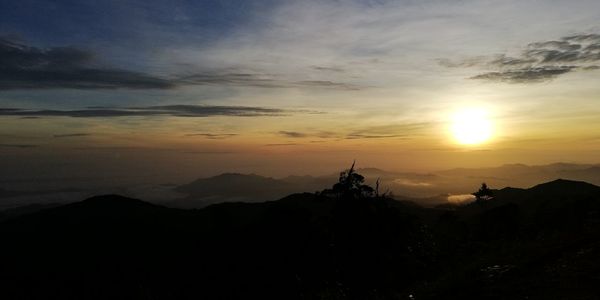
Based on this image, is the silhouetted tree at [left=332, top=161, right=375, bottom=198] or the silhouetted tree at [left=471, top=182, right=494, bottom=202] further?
the silhouetted tree at [left=471, top=182, right=494, bottom=202]

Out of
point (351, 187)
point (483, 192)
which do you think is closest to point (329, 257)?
point (351, 187)

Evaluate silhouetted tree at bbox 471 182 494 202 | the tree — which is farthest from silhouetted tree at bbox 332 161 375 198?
silhouetted tree at bbox 471 182 494 202

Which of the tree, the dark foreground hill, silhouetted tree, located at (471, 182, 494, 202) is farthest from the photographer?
silhouetted tree, located at (471, 182, 494, 202)

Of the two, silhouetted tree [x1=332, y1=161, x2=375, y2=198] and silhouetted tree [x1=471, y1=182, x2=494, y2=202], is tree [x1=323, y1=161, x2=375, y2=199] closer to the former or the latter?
silhouetted tree [x1=332, y1=161, x2=375, y2=198]

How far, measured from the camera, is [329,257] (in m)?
43.3

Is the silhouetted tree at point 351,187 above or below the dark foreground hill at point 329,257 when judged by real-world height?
above

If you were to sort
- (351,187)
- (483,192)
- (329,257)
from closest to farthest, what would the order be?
(351,187) → (329,257) → (483,192)

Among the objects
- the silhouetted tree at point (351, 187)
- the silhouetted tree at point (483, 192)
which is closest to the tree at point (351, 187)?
the silhouetted tree at point (351, 187)

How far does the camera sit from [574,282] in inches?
663

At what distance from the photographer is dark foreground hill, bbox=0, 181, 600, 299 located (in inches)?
819

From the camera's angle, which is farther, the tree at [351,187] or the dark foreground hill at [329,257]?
the tree at [351,187]

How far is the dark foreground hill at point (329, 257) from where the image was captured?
20.8 metres

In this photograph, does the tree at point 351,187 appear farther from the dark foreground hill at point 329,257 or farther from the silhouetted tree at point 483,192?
the silhouetted tree at point 483,192

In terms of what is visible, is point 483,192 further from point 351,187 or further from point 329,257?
point 351,187
